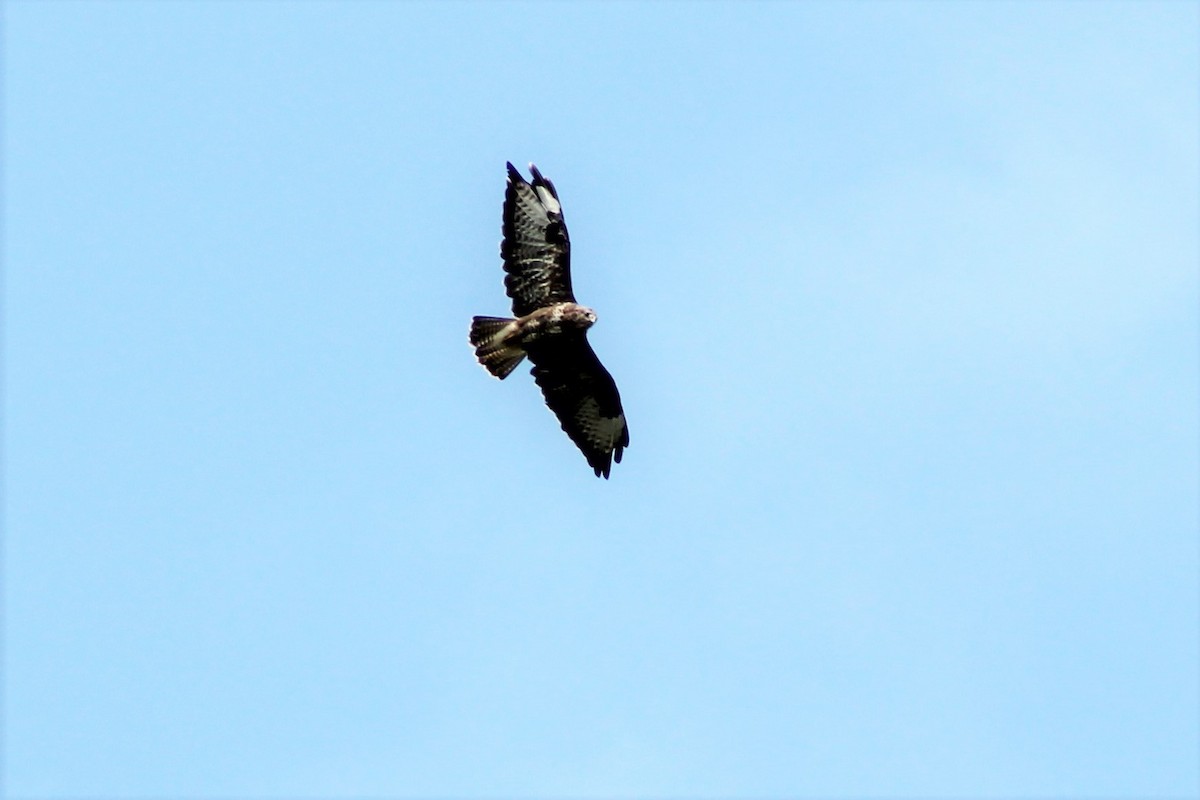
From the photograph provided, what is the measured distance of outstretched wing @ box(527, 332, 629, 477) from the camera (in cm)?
2553

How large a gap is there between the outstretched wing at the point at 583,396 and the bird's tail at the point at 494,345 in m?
0.23

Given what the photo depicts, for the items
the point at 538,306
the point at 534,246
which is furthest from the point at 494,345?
the point at 534,246

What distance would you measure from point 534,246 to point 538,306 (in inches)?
24.6

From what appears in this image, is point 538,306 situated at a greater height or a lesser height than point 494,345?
greater

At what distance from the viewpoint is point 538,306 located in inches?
995

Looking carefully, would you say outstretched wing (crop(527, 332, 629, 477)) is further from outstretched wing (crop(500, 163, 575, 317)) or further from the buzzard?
outstretched wing (crop(500, 163, 575, 317))

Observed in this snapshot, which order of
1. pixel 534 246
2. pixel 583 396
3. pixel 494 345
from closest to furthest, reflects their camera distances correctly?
pixel 534 246 < pixel 494 345 < pixel 583 396

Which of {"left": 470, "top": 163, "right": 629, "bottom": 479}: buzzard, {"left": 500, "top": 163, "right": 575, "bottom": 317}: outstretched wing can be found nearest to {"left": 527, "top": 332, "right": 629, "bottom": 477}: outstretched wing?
{"left": 470, "top": 163, "right": 629, "bottom": 479}: buzzard

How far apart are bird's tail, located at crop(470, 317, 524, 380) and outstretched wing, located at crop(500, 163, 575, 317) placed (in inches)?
10.1

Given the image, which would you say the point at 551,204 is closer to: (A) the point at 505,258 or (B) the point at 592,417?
(A) the point at 505,258

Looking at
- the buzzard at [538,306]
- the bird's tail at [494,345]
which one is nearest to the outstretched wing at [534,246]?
the buzzard at [538,306]

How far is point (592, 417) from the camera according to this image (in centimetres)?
2642

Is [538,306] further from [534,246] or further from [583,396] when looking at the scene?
Answer: [583,396]

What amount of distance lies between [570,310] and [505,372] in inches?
42.0
